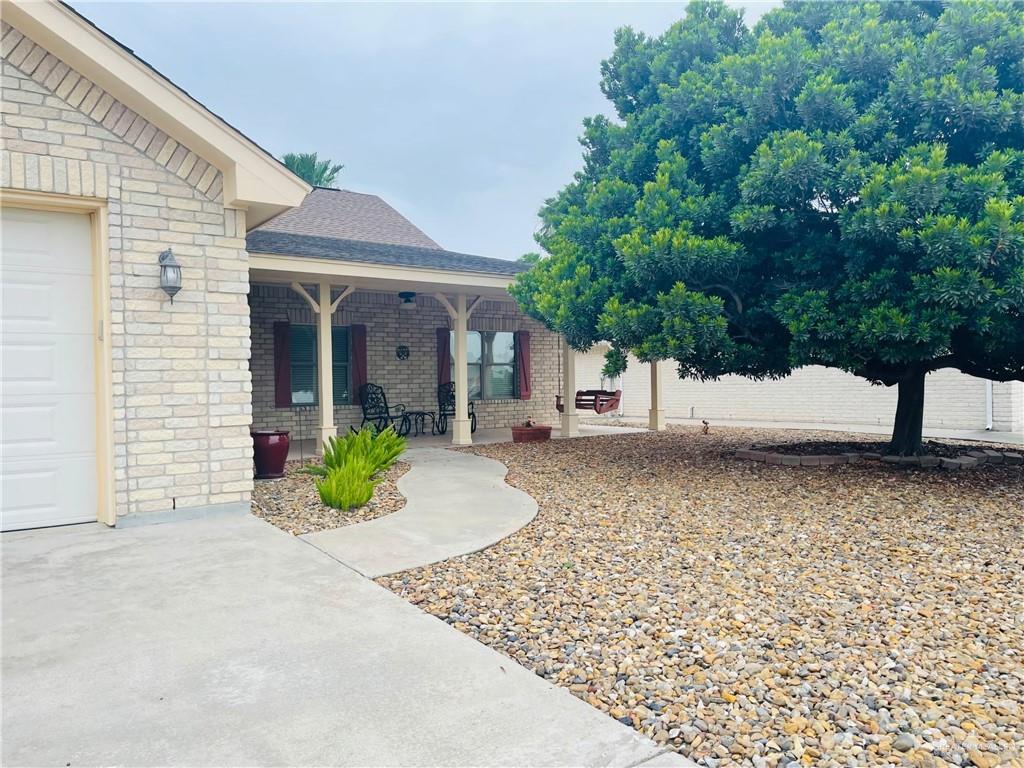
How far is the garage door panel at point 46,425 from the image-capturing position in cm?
470

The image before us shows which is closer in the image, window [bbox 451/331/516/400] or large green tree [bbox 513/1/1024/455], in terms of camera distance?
large green tree [bbox 513/1/1024/455]

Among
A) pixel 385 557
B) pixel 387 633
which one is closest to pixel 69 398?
pixel 385 557

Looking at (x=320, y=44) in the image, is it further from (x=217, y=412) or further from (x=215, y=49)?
(x=217, y=412)

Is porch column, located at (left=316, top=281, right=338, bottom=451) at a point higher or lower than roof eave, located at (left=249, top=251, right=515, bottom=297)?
lower

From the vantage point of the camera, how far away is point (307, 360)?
11250 millimetres

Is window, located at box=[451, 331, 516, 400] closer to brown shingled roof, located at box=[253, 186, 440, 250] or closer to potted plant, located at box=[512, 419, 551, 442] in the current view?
potted plant, located at box=[512, 419, 551, 442]

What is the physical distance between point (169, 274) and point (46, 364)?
1.10 metres

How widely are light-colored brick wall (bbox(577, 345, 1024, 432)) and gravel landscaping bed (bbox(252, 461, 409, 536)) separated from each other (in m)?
11.9

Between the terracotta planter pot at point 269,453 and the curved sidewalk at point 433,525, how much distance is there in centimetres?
138

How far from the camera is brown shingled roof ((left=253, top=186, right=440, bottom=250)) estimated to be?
13.2 meters

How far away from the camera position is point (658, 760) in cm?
210

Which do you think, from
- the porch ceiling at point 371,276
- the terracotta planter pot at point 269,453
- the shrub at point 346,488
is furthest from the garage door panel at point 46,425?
the porch ceiling at point 371,276

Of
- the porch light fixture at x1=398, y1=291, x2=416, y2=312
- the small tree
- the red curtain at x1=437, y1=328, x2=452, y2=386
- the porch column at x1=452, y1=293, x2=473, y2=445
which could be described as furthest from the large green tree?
the small tree

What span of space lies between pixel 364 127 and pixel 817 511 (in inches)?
1572
